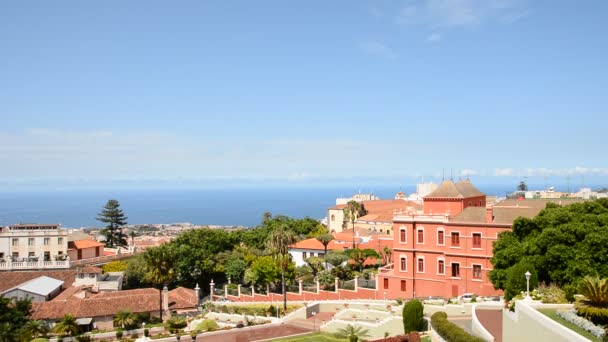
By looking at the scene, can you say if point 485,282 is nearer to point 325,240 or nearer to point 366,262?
point 366,262

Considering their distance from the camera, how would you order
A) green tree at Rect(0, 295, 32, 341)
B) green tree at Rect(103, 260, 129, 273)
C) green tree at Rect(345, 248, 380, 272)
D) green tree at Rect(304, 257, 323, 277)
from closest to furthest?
green tree at Rect(0, 295, 32, 341)
green tree at Rect(345, 248, 380, 272)
green tree at Rect(304, 257, 323, 277)
green tree at Rect(103, 260, 129, 273)

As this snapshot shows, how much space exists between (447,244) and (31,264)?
4471 centimetres

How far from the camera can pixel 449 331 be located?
70.5 feet

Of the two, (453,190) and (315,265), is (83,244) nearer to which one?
(315,265)

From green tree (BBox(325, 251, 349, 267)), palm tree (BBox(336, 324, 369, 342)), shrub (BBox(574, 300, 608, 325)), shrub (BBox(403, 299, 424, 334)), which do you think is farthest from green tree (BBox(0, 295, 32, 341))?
shrub (BBox(574, 300, 608, 325))

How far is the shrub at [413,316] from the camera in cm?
2836

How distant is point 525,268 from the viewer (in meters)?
25.1

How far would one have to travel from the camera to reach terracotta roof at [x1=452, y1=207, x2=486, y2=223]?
133ft

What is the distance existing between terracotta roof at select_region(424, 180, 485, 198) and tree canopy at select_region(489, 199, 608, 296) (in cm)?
1129

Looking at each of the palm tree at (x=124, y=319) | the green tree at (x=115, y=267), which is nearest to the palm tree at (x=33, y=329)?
the palm tree at (x=124, y=319)

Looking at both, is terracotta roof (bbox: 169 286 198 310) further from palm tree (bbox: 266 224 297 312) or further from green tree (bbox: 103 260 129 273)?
green tree (bbox: 103 260 129 273)

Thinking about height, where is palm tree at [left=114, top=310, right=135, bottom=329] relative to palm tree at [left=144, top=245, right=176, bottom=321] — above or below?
below

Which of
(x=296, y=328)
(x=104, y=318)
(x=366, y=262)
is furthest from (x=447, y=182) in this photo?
(x=104, y=318)

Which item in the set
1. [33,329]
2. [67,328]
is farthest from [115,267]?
[33,329]
